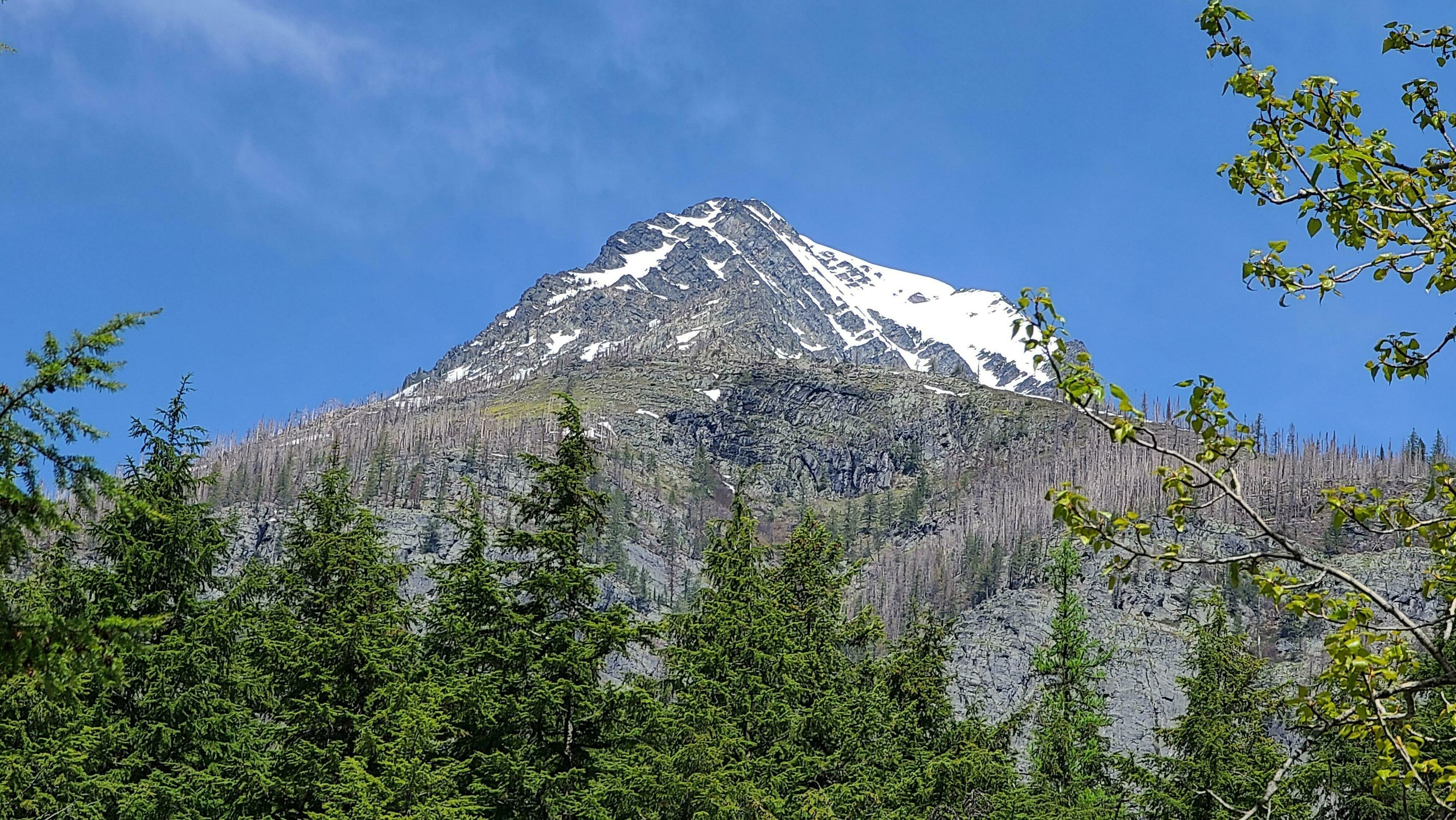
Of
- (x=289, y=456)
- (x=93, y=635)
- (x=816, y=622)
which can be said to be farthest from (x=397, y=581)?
(x=289, y=456)

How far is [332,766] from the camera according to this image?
1739cm

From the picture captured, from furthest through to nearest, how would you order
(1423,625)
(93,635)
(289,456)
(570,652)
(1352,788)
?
1. (289,456)
2. (1352,788)
3. (570,652)
4. (93,635)
5. (1423,625)

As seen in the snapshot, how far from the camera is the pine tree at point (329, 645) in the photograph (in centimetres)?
1758

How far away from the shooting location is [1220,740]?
955 inches

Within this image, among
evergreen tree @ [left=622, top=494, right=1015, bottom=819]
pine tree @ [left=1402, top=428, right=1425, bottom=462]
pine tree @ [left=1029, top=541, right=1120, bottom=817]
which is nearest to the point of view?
evergreen tree @ [left=622, top=494, right=1015, bottom=819]

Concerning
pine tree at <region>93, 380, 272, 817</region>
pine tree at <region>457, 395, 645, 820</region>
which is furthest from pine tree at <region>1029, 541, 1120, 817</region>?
pine tree at <region>93, 380, 272, 817</region>

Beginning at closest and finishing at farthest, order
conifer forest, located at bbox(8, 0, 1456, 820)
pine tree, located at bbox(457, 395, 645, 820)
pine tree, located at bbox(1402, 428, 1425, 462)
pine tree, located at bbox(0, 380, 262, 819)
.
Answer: conifer forest, located at bbox(8, 0, 1456, 820)
pine tree, located at bbox(0, 380, 262, 819)
pine tree, located at bbox(457, 395, 645, 820)
pine tree, located at bbox(1402, 428, 1425, 462)

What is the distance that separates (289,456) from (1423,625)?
204024 mm

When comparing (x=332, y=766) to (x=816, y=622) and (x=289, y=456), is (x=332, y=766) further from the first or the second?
(x=289, y=456)

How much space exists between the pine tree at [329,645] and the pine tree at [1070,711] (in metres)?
Answer: 14.6

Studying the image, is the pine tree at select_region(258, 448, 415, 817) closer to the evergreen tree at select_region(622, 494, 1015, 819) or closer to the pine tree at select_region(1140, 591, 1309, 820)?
the evergreen tree at select_region(622, 494, 1015, 819)

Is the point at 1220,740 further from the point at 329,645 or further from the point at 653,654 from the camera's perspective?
the point at 329,645

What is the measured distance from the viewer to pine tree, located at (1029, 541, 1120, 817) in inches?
1044

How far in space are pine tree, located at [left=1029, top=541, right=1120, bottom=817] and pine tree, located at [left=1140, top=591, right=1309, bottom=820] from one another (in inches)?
54.3
